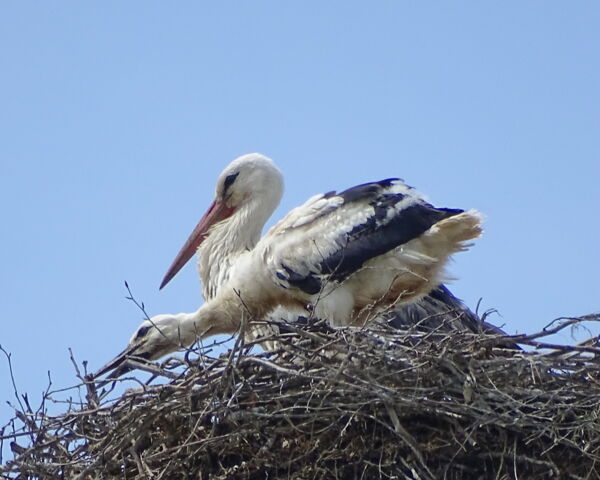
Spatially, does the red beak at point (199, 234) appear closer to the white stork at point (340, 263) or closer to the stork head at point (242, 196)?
the stork head at point (242, 196)

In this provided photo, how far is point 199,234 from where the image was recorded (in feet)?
26.2

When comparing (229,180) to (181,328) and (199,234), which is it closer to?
(199,234)

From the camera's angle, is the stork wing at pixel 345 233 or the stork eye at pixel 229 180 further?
the stork eye at pixel 229 180

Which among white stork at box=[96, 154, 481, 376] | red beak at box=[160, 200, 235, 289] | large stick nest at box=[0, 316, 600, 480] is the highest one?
red beak at box=[160, 200, 235, 289]

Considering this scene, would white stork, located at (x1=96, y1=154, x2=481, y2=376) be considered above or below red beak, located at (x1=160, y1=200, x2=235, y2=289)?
below

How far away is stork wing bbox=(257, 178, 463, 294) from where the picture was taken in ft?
22.7

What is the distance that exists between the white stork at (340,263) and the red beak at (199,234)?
0.67 meters

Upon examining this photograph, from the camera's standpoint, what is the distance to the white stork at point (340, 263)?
691cm

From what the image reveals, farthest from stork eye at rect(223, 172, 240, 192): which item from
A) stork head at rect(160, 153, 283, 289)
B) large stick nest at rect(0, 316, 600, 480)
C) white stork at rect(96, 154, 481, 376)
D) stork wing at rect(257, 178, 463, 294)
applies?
large stick nest at rect(0, 316, 600, 480)

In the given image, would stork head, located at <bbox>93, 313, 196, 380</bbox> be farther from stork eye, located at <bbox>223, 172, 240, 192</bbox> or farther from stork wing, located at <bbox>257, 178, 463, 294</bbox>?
stork eye, located at <bbox>223, 172, 240, 192</bbox>

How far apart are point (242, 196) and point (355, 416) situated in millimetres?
2469

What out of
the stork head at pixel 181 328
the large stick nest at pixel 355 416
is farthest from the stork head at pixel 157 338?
the large stick nest at pixel 355 416

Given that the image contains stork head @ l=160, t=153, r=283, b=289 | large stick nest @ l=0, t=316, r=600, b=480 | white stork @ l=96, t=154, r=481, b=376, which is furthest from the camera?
stork head @ l=160, t=153, r=283, b=289

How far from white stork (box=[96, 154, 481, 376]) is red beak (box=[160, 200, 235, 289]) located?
2.21 ft
